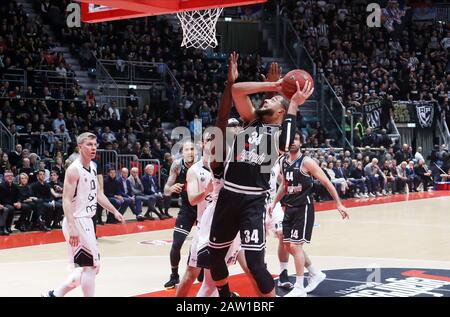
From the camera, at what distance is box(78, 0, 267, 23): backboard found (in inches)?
345

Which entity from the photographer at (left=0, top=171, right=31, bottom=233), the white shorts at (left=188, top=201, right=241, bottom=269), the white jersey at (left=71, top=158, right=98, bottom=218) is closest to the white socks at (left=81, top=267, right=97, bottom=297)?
the white jersey at (left=71, top=158, right=98, bottom=218)

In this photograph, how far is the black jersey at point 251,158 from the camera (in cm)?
554

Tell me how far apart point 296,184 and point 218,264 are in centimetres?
243

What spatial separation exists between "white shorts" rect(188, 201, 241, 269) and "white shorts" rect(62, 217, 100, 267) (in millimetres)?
865

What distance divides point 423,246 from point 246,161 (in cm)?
661

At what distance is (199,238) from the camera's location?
21.1ft

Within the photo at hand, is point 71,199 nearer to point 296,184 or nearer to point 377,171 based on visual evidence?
point 296,184

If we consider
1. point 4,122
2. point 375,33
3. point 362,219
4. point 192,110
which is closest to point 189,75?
point 192,110

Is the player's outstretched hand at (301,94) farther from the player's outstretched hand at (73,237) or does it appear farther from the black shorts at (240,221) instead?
the player's outstretched hand at (73,237)

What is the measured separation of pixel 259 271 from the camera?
17.6 ft

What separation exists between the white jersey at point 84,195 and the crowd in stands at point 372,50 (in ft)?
64.5

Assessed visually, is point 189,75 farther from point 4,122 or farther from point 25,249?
point 25,249

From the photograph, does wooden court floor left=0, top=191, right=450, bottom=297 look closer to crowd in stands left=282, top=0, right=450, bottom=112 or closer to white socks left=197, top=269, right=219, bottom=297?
white socks left=197, top=269, right=219, bottom=297

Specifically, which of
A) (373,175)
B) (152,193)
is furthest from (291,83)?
(373,175)
